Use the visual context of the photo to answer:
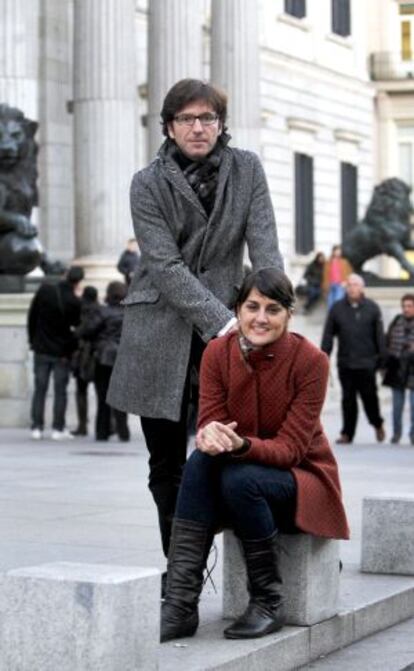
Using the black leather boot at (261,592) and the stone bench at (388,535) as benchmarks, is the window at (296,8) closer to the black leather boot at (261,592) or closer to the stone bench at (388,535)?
the stone bench at (388,535)

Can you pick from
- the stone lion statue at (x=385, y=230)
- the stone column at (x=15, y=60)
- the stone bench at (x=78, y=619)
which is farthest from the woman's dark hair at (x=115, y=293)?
the stone bench at (x=78, y=619)

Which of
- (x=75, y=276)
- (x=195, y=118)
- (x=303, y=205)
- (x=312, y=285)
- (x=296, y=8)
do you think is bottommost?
(x=312, y=285)

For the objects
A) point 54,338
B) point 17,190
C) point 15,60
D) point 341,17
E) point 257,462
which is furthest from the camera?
point 341,17

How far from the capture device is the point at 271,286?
7.58 m

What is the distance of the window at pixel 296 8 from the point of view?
4542cm

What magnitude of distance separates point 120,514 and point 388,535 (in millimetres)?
3553

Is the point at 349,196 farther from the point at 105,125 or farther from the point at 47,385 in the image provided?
the point at 47,385

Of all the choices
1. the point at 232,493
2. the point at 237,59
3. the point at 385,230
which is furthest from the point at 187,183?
the point at 237,59

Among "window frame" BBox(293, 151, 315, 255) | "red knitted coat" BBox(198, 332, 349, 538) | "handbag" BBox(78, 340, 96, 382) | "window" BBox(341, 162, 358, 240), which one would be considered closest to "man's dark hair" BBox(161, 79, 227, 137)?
"red knitted coat" BBox(198, 332, 349, 538)

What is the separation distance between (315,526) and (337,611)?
664mm

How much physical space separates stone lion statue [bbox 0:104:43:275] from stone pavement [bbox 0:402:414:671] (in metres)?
2.03

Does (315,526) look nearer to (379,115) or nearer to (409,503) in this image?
(409,503)

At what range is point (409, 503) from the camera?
9539mm

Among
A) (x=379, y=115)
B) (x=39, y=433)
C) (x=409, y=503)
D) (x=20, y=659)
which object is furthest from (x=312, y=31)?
(x=20, y=659)
